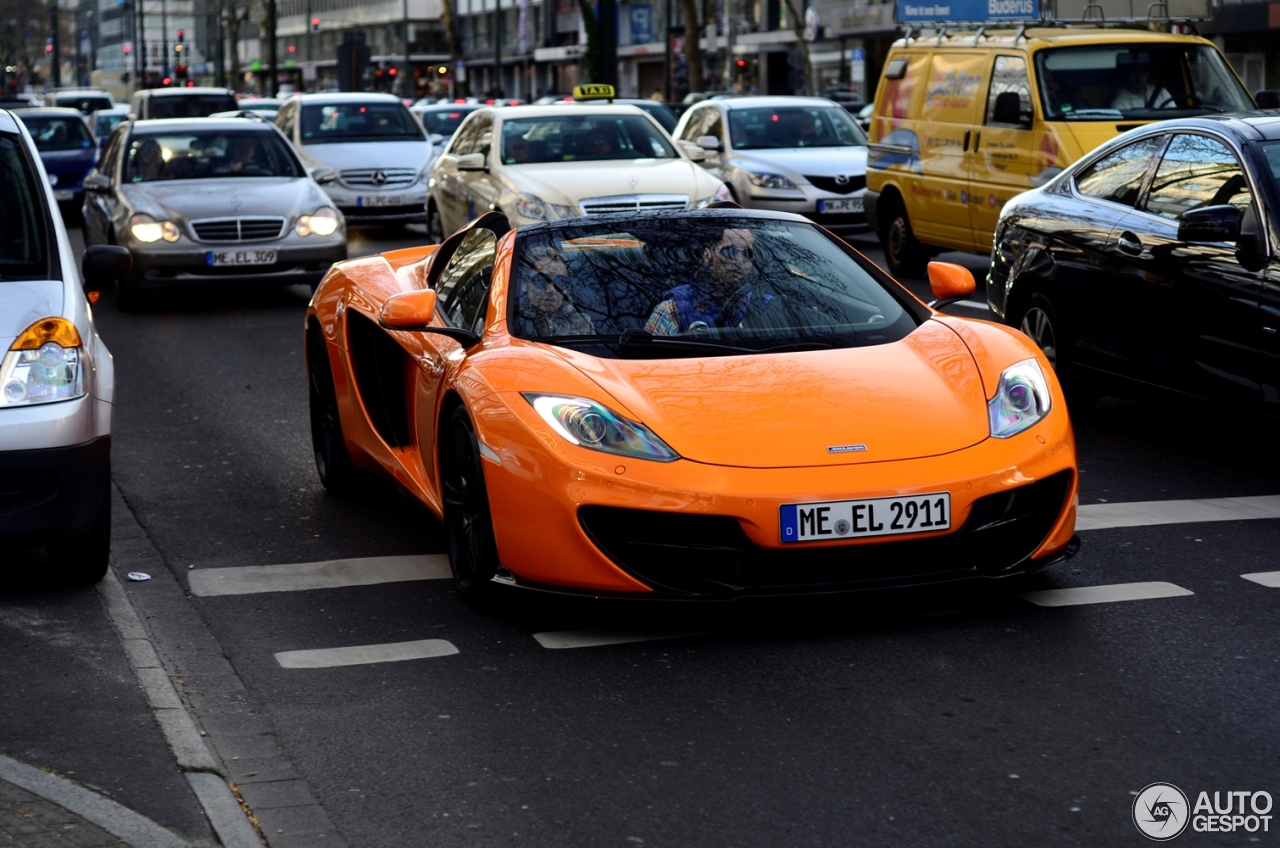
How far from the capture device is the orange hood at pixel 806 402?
5.47 m

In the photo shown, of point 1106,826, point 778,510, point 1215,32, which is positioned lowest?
point 1106,826

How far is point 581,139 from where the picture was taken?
17891mm

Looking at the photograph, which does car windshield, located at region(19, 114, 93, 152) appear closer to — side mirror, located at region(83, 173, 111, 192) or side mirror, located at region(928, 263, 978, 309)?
side mirror, located at region(83, 173, 111, 192)

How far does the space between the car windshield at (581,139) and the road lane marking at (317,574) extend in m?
11.2

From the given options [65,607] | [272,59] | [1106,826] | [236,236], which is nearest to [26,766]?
[65,607]

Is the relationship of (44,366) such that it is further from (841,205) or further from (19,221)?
(841,205)

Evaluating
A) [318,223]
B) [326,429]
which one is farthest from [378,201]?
[326,429]

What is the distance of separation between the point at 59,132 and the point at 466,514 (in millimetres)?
25866

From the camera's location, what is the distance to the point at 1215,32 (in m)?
43.2

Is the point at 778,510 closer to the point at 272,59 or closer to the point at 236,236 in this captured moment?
the point at 236,236

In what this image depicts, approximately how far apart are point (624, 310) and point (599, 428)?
832 millimetres

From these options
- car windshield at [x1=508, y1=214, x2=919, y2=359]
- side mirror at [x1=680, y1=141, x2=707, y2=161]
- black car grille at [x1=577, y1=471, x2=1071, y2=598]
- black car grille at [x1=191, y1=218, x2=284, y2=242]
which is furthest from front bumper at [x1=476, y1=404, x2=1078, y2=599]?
side mirror at [x1=680, y1=141, x2=707, y2=161]

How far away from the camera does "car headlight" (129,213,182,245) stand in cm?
1577
